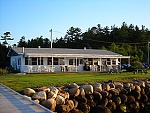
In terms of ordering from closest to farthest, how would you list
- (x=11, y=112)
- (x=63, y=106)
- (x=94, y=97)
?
(x=11, y=112) < (x=63, y=106) < (x=94, y=97)

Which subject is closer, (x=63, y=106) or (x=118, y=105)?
(x=63, y=106)

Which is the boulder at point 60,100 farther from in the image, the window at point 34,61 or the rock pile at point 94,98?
the window at point 34,61

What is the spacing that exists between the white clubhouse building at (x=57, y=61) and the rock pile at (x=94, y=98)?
16.4 m

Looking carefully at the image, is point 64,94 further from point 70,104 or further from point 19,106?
point 19,106

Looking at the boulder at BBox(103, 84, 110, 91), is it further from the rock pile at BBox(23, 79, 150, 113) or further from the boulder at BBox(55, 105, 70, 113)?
the boulder at BBox(55, 105, 70, 113)

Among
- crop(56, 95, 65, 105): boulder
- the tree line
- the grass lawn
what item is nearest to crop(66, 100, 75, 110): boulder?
crop(56, 95, 65, 105): boulder

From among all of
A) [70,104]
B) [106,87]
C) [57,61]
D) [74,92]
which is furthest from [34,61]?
[70,104]

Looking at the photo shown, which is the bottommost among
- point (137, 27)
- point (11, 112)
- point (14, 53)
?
point (11, 112)

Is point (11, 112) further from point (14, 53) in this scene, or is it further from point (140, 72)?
point (14, 53)

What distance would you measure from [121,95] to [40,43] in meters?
67.3

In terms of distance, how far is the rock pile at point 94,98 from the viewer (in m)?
12.8

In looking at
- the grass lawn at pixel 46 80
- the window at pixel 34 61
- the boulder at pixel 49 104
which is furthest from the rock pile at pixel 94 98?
the window at pixel 34 61

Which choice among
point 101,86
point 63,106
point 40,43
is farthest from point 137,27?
point 63,106

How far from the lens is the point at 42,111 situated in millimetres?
9117
